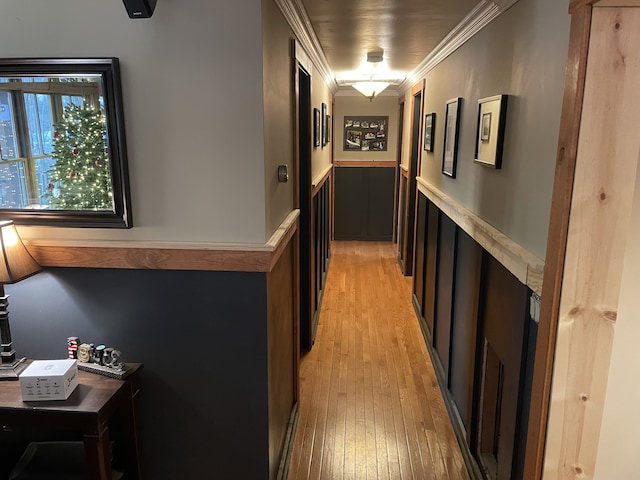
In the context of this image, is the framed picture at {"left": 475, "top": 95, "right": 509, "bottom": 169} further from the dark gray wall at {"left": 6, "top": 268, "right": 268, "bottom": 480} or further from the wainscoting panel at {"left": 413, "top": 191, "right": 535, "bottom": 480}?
the dark gray wall at {"left": 6, "top": 268, "right": 268, "bottom": 480}

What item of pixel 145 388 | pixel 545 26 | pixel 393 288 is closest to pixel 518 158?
pixel 545 26

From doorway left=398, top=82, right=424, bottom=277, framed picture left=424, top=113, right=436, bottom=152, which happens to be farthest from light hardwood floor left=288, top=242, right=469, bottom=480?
framed picture left=424, top=113, right=436, bottom=152

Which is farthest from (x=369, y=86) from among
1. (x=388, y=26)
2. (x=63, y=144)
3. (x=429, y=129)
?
(x=63, y=144)

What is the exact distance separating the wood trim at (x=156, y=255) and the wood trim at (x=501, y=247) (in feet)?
2.96

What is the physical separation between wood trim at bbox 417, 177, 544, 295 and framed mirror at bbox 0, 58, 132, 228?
1.47 meters

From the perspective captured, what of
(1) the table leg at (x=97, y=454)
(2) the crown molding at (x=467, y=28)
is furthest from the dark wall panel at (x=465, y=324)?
(1) the table leg at (x=97, y=454)

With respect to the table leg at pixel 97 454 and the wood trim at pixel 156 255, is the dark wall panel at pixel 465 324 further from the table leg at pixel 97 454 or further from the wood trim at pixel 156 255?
the table leg at pixel 97 454

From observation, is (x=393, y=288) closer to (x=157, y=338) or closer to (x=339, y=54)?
(x=339, y=54)

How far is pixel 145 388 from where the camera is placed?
2.00 meters

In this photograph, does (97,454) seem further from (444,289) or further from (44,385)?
(444,289)

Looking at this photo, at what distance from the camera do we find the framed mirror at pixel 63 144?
1781mm

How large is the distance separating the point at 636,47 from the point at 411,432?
2323 millimetres

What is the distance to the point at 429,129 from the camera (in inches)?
160

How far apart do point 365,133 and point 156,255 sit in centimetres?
584
